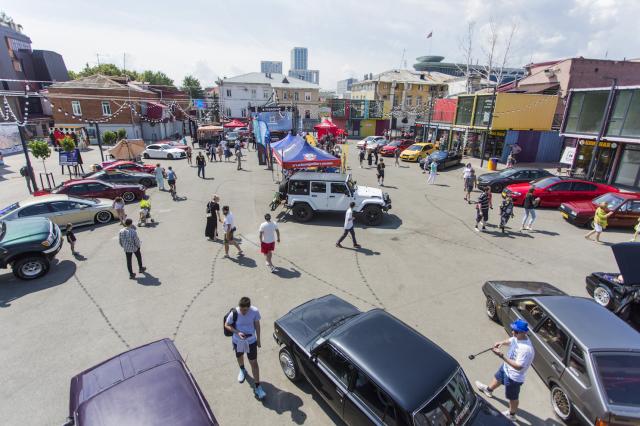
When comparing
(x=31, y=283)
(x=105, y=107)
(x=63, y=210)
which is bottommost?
(x=31, y=283)

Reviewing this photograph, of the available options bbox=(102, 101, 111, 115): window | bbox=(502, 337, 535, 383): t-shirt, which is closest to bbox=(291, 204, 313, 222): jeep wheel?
bbox=(502, 337, 535, 383): t-shirt

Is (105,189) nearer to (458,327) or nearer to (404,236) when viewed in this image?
(404,236)

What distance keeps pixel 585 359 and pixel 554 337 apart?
2.23ft

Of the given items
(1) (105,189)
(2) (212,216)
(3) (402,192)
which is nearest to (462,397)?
(2) (212,216)

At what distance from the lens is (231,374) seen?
565 cm

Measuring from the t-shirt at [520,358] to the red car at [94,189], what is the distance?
54.5 feet

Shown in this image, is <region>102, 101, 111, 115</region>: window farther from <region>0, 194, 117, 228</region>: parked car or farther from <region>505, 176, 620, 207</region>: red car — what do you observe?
<region>505, 176, 620, 207</region>: red car

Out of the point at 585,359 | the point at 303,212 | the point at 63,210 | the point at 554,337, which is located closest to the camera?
the point at 585,359

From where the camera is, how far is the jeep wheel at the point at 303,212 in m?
13.1

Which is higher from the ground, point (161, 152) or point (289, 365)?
point (161, 152)

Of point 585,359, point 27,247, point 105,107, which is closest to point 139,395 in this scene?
point 585,359

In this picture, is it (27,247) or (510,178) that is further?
(510,178)

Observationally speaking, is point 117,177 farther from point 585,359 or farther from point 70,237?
point 585,359

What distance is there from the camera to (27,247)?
8430 millimetres
